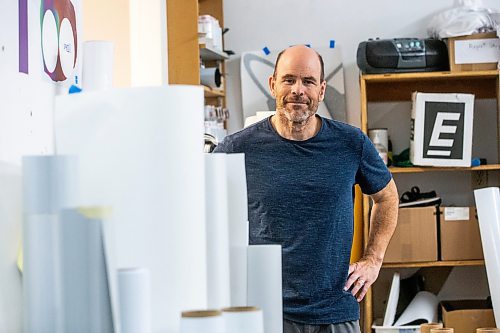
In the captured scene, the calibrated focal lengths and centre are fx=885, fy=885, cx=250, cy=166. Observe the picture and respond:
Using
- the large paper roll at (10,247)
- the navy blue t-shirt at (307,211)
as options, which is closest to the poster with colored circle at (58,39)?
the large paper roll at (10,247)

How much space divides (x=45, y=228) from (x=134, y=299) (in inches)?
4.7

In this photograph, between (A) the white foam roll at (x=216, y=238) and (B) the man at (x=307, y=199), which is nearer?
(A) the white foam roll at (x=216, y=238)

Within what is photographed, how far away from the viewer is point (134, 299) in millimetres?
858

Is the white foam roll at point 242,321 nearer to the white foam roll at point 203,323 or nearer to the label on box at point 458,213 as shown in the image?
the white foam roll at point 203,323

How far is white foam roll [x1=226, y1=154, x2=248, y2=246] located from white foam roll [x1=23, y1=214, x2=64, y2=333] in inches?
9.2

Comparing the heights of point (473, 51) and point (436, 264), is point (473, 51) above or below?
above

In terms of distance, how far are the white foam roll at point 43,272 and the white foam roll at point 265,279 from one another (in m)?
0.24

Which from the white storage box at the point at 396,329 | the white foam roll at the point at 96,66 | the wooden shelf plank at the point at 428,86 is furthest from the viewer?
the wooden shelf plank at the point at 428,86

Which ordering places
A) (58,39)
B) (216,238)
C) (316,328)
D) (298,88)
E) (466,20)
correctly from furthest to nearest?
1. (466,20)
2. (298,88)
3. (316,328)
4. (58,39)
5. (216,238)

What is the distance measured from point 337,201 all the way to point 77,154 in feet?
5.97

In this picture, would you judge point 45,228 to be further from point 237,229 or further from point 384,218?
point 384,218

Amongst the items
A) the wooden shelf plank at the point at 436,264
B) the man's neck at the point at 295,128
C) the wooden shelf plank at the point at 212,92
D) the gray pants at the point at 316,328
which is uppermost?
the wooden shelf plank at the point at 212,92

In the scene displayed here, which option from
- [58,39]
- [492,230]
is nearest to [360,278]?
[58,39]

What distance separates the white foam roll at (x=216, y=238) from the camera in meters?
0.99
